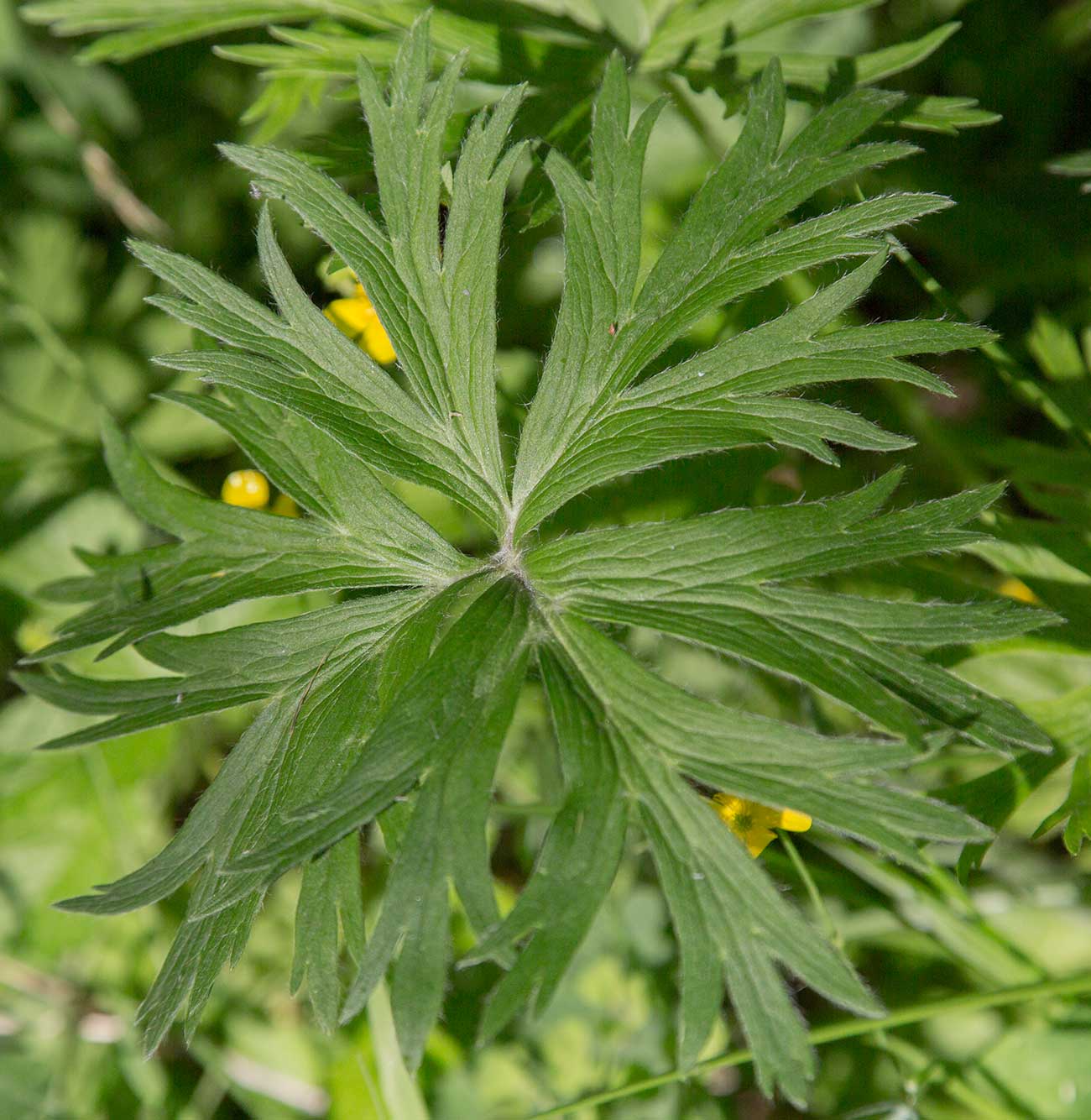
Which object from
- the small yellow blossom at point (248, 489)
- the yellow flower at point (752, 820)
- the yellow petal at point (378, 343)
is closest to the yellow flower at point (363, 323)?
the yellow petal at point (378, 343)

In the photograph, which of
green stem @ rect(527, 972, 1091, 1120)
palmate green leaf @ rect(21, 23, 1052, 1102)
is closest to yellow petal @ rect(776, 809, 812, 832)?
palmate green leaf @ rect(21, 23, 1052, 1102)

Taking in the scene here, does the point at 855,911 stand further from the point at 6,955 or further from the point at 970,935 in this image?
the point at 6,955

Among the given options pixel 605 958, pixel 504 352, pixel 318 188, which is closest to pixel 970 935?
pixel 605 958

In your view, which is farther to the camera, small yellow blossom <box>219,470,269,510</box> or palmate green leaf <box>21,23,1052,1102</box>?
small yellow blossom <box>219,470,269,510</box>

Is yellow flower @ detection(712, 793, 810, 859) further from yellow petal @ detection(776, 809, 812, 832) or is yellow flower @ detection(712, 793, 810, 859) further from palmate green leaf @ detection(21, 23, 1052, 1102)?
palmate green leaf @ detection(21, 23, 1052, 1102)

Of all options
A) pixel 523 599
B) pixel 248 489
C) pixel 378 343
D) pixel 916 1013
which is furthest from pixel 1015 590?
pixel 248 489

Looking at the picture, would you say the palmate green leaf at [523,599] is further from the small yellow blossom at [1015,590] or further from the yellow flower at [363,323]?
the small yellow blossom at [1015,590]
